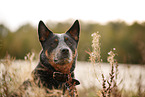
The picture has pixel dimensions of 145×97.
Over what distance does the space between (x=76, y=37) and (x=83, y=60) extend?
1947 millimetres

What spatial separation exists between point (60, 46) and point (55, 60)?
24 cm

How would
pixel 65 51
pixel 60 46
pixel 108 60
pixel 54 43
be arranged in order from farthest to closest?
pixel 54 43, pixel 60 46, pixel 65 51, pixel 108 60

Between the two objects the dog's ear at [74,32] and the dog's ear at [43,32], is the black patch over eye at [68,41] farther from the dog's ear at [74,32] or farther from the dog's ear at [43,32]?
the dog's ear at [43,32]

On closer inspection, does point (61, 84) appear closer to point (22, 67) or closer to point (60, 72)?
point (60, 72)

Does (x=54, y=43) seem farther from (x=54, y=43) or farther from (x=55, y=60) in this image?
(x=55, y=60)

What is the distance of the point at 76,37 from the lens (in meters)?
3.04

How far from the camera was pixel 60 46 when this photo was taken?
8.93 feet

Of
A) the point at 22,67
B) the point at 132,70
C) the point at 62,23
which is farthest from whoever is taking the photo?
the point at 62,23

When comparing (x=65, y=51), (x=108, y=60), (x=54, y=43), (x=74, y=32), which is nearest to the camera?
(x=108, y=60)

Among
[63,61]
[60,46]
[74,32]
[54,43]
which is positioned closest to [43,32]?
[54,43]

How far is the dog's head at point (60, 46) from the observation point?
2.61 m

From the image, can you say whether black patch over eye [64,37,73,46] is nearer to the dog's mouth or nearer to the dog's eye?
the dog's eye

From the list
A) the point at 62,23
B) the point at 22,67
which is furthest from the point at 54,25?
the point at 22,67

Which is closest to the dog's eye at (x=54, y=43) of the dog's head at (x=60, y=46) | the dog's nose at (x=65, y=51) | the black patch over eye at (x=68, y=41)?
the dog's head at (x=60, y=46)
